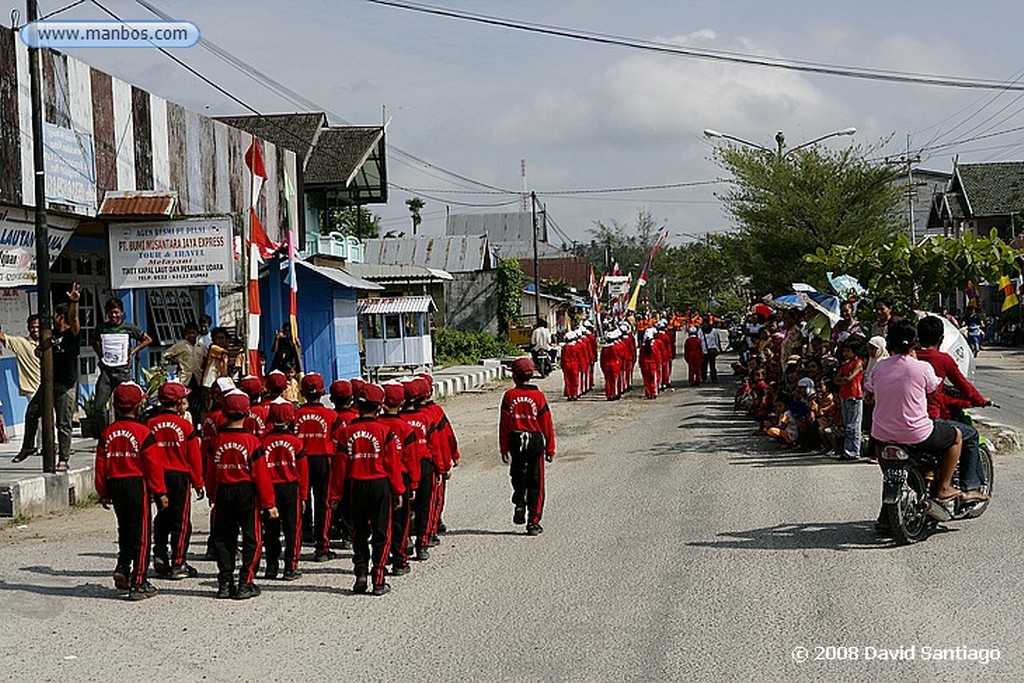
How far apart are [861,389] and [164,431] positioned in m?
8.66

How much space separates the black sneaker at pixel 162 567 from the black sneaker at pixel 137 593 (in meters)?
0.73

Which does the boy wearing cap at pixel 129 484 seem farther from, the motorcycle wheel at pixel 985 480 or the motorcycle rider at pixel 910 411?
the motorcycle wheel at pixel 985 480

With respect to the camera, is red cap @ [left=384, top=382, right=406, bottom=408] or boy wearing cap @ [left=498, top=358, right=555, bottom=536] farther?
boy wearing cap @ [left=498, top=358, right=555, bottom=536]

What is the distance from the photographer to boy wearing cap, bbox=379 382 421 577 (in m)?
8.97

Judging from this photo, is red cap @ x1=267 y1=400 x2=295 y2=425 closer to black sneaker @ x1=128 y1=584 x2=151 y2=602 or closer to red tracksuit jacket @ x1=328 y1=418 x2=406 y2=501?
red tracksuit jacket @ x1=328 y1=418 x2=406 y2=501

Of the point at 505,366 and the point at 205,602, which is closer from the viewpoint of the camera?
the point at 205,602

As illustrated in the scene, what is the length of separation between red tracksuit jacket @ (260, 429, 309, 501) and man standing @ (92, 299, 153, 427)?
5987 millimetres

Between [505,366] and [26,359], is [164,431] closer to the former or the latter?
[26,359]

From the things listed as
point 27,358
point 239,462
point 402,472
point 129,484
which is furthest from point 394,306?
point 129,484

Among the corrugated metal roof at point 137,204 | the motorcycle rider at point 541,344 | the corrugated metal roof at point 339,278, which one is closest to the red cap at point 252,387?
the corrugated metal roof at point 137,204

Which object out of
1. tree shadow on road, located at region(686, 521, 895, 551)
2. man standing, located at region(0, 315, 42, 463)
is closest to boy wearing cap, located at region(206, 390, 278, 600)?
tree shadow on road, located at region(686, 521, 895, 551)

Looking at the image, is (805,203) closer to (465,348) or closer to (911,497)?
(465,348)

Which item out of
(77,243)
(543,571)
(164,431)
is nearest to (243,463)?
(164,431)

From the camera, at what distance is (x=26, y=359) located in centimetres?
1536
